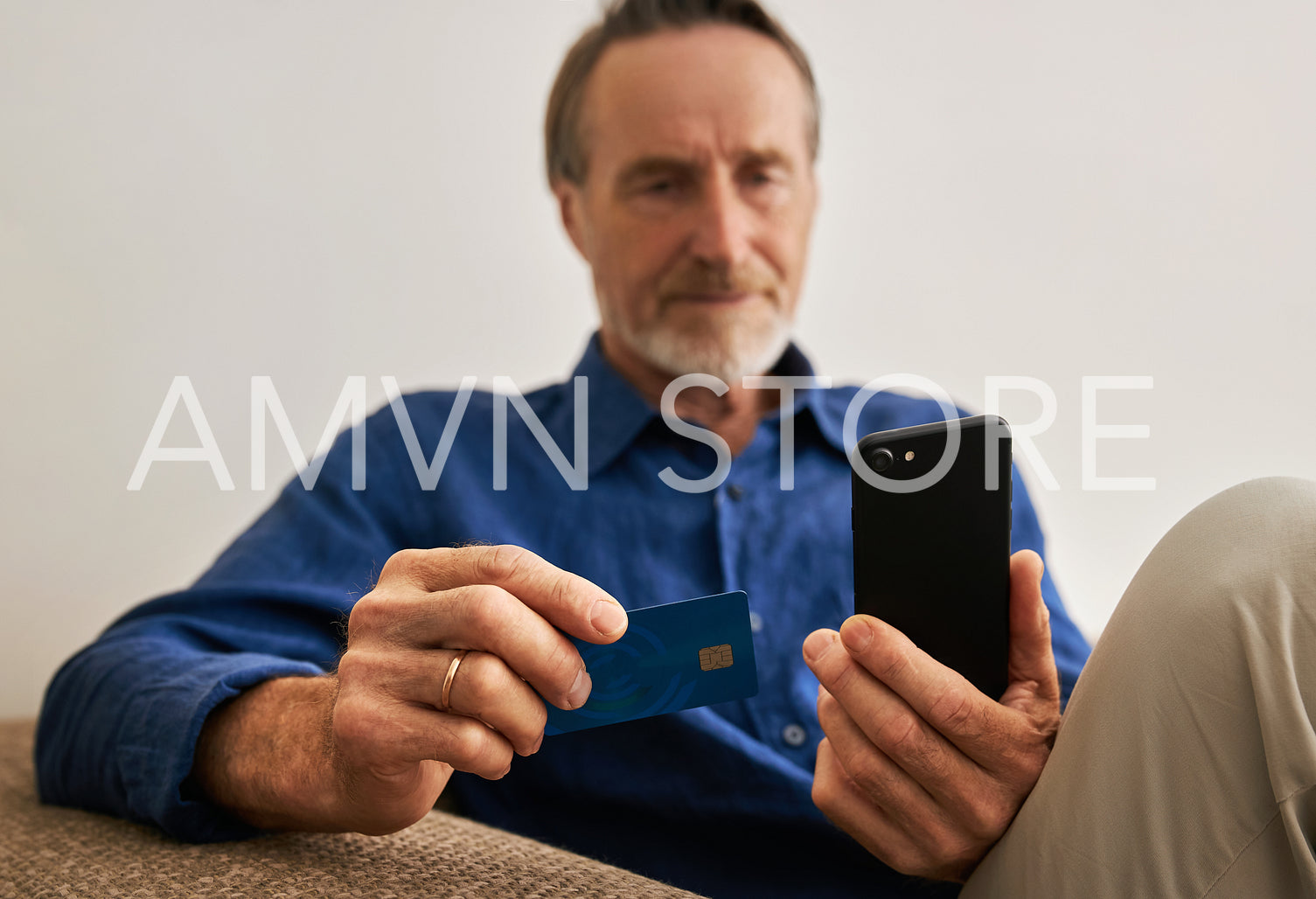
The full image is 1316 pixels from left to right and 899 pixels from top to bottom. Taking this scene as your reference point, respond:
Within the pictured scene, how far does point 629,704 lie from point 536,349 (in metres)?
1.19

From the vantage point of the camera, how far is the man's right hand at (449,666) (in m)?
0.56

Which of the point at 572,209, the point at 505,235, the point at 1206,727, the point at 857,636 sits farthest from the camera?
the point at 505,235

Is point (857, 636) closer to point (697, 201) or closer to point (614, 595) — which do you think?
point (614, 595)

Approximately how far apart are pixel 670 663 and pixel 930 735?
0.70ft

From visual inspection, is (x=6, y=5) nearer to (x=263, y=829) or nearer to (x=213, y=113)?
(x=213, y=113)

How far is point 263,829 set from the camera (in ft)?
2.43

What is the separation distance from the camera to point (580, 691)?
0.59 m

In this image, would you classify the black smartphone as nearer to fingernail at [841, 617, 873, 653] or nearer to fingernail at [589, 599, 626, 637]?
fingernail at [841, 617, 873, 653]

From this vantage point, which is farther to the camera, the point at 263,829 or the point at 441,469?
the point at 441,469

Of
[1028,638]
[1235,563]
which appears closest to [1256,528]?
[1235,563]

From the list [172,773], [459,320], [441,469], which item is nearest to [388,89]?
[459,320]

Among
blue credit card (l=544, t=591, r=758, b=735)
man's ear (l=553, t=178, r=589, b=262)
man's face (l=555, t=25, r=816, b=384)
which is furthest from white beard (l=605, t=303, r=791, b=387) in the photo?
blue credit card (l=544, t=591, r=758, b=735)

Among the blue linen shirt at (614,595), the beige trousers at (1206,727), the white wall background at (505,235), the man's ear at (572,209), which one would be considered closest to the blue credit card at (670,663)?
the beige trousers at (1206,727)

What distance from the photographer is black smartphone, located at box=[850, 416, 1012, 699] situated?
0.66 meters
